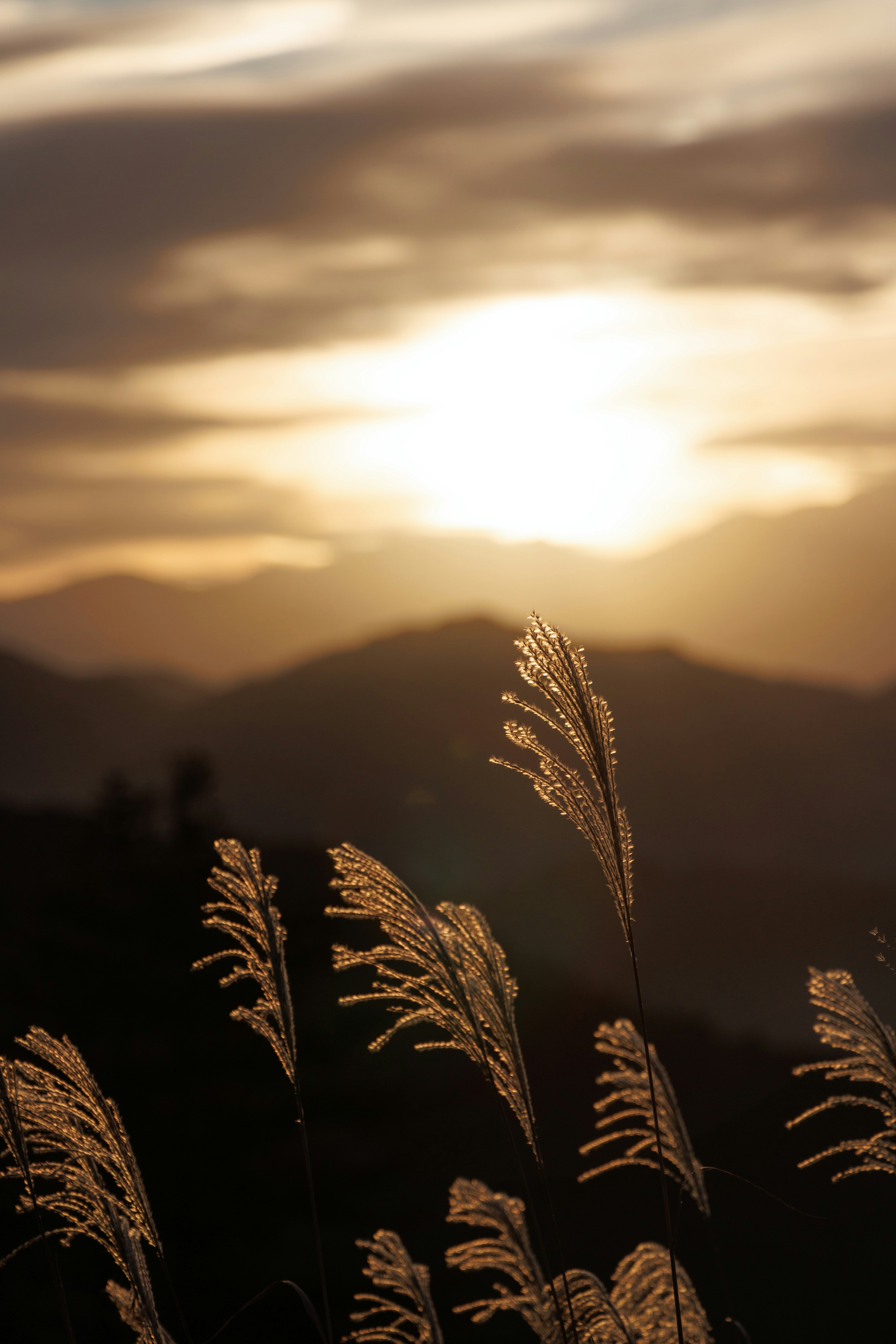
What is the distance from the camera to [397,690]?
5038 centimetres

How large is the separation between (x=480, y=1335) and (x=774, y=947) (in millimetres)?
15765

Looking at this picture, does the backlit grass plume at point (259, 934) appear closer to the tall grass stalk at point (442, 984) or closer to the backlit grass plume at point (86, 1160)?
the tall grass stalk at point (442, 984)

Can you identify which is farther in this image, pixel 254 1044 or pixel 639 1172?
pixel 639 1172

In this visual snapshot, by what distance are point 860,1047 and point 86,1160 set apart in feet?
6.17

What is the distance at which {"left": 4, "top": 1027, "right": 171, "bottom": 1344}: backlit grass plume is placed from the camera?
224cm

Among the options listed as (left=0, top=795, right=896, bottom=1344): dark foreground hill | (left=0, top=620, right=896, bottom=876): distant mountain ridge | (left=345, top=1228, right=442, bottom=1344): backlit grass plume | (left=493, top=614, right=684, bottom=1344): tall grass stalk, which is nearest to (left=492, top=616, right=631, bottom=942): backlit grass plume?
(left=493, top=614, right=684, bottom=1344): tall grass stalk

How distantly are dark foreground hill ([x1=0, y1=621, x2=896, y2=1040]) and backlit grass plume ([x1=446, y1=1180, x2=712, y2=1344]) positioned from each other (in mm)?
10338

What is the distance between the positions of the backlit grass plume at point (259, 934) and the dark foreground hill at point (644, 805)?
10.9m

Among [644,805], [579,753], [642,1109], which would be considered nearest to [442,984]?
[579,753]

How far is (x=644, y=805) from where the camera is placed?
3016cm

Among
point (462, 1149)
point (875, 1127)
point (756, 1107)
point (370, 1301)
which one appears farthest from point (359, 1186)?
point (875, 1127)

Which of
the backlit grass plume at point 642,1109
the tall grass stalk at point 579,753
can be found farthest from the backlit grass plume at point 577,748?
the backlit grass plume at point 642,1109

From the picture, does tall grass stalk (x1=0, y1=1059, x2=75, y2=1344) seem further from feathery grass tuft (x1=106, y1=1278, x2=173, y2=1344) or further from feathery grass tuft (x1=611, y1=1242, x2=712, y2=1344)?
feathery grass tuft (x1=611, y1=1242, x2=712, y2=1344)

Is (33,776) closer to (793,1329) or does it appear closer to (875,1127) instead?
(793,1329)
